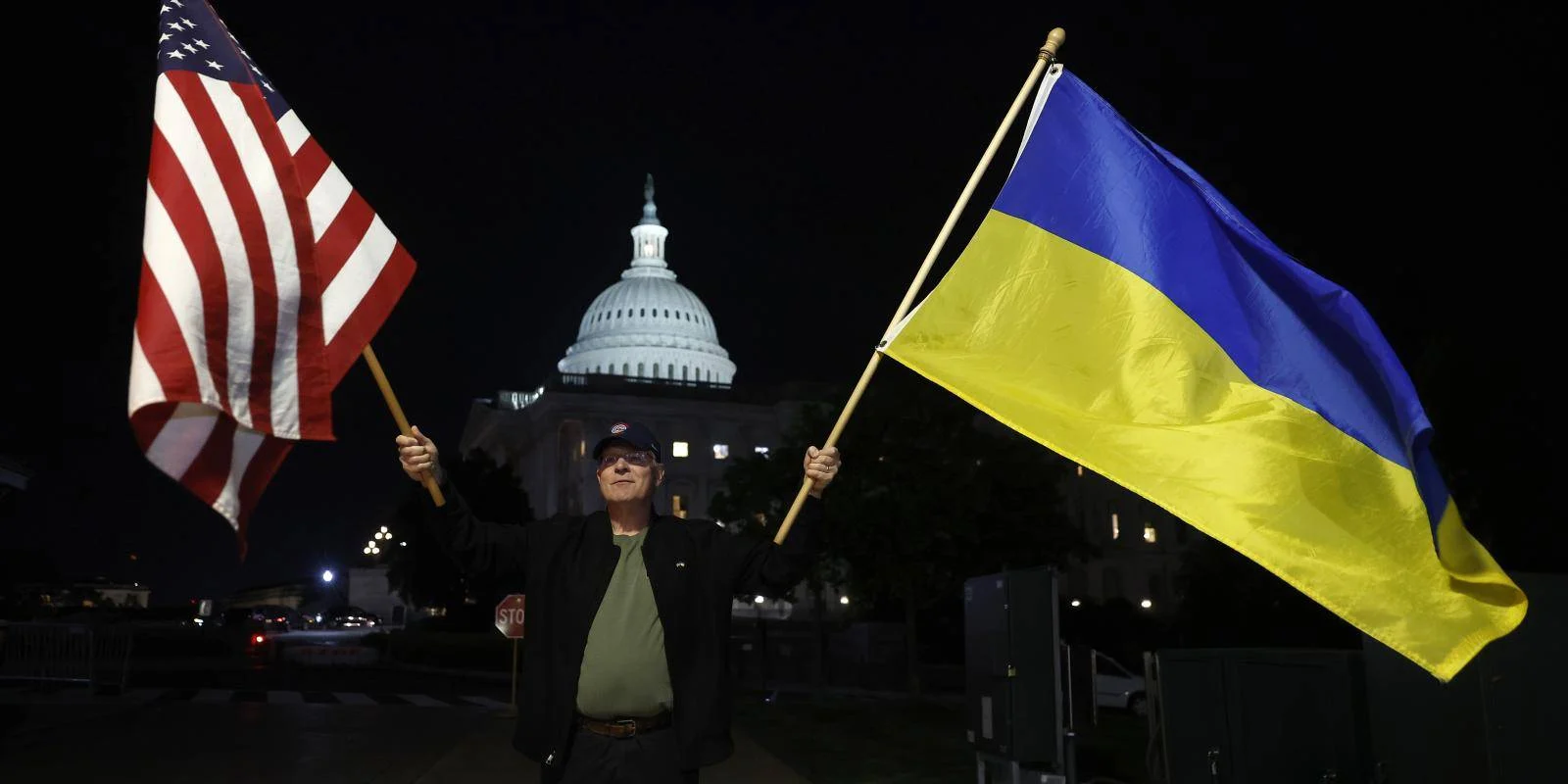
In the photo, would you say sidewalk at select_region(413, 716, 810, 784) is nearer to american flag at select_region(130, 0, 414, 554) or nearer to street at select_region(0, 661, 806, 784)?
street at select_region(0, 661, 806, 784)

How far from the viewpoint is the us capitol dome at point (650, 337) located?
395ft

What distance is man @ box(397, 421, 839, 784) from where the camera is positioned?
183 inches

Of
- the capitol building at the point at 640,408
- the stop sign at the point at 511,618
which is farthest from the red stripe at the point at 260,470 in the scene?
the capitol building at the point at 640,408

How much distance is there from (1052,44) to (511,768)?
10020 mm

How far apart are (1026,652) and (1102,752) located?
797 cm

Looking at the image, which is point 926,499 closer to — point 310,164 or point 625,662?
point 310,164

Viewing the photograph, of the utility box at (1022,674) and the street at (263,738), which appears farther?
the street at (263,738)

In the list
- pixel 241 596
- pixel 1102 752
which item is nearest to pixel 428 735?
pixel 1102 752

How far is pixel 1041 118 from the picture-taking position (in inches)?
246

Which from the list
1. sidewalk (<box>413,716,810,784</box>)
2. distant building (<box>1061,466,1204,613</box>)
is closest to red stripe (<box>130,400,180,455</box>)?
sidewalk (<box>413,716,810,784</box>)

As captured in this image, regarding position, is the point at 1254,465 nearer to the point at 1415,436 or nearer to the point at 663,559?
the point at 1415,436

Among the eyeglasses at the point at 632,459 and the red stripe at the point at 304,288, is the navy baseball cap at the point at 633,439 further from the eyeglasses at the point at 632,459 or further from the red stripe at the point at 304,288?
the red stripe at the point at 304,288

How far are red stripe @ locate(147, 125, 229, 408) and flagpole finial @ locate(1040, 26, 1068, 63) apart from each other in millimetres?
3522

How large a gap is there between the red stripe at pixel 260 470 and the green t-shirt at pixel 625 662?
4.31ft
